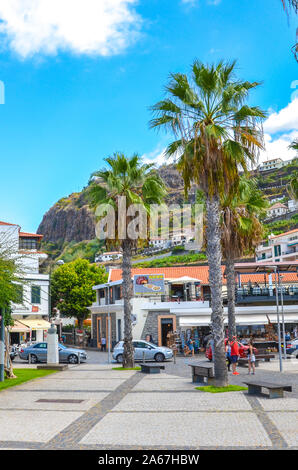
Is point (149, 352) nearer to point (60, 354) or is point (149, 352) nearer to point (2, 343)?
point (60, 354)

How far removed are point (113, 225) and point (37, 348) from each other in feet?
42.5

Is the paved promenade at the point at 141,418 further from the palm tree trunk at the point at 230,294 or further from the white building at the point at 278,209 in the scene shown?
the white building at the point at 278,209

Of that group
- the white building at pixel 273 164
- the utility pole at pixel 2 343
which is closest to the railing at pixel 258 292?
the utility pole at pixel 2 343

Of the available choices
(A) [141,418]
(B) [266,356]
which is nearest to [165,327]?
(B) [266,356]

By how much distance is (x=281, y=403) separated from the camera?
535 inches

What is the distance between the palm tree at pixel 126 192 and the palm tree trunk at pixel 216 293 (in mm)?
8173

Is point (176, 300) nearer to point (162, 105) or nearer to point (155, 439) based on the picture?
point (162, 105)

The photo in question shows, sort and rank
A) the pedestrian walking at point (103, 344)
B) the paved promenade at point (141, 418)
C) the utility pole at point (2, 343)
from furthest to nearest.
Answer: the pedestrian walking at point (103, 344) → the utility pole at point (2, 343) → the paved promenade at point (141, 418)

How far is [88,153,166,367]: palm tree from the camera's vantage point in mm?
25750

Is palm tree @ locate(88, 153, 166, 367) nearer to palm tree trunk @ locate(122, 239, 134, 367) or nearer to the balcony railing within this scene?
palm tree trunk @ locate(122, 239, 134, 367)

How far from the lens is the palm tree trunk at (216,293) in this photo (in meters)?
16.9

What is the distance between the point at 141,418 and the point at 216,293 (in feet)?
21.4

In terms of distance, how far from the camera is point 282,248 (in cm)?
9269

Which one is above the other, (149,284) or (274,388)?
(149,284)
